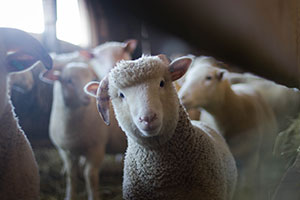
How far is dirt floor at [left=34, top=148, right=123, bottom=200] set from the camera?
4.97ft

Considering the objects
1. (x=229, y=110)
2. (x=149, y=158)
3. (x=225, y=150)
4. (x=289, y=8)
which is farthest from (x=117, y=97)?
(x=289, y=8)

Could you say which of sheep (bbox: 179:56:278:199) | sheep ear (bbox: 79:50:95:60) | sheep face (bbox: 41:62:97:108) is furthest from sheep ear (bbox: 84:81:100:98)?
sheep (bbox: 179:56:278:199)

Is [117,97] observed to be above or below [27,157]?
above

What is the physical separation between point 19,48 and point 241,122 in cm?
116

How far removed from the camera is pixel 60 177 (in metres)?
1.57

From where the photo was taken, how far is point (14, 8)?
1487 mm

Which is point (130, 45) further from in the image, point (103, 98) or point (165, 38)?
point (103, 98)

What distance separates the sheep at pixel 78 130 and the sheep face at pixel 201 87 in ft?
1.25

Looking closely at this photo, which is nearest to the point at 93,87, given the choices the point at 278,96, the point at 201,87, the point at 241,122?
the point at 201,87

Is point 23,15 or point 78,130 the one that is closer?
point 23,15

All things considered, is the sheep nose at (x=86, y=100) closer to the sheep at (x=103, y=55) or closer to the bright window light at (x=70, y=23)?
the sheep at (x=103, y=55)

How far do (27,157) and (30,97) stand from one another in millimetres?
272

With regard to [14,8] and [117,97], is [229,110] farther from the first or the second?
[14,8]

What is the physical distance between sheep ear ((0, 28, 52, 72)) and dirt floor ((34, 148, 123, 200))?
0.40 metres
